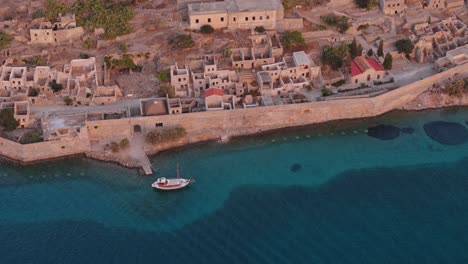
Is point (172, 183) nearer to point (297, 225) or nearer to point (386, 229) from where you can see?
point (297, 225)

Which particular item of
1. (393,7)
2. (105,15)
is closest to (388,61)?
(393,7)

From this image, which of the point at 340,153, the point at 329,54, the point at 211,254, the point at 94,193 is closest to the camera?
the point at 211,254

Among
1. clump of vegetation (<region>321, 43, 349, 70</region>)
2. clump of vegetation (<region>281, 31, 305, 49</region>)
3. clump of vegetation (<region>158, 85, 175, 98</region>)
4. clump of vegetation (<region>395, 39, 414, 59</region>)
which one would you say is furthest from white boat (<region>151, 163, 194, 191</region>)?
clump of vegetation (<region>395, 39, 414, 59</region>)

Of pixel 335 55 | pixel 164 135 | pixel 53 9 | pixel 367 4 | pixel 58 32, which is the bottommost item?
pixel 164 135

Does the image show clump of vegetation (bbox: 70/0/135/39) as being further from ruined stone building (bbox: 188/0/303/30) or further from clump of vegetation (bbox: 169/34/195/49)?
ruined stone building (bbox: 188/0/303/30)

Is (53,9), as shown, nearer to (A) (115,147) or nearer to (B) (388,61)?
(A) (115,147)

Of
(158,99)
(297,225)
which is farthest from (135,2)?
(297,225)
